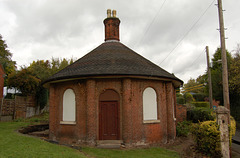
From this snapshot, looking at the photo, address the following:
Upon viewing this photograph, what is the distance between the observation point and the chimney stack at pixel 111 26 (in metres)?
16.5

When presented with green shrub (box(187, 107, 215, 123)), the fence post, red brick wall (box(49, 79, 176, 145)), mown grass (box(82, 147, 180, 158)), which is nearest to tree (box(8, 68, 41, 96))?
red brick wall (box(49, 79, 176, 145))

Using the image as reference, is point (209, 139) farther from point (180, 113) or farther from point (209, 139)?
point (180, 113)

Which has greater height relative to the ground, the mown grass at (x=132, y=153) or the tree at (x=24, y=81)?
the tree at (x=24, y=81)

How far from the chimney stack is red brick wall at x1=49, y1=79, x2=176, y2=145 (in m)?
6.17

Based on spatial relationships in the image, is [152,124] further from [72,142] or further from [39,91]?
[39,91]

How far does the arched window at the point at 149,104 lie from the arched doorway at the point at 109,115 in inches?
68.5

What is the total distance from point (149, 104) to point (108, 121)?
8.93ft

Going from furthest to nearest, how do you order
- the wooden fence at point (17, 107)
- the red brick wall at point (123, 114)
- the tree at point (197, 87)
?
the tree at point (197, 87)
the wooden fence at point (17, 107)
the red brick wall at point (123, 114)

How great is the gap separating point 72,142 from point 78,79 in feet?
12.1

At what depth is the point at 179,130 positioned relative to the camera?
14594 millimetres

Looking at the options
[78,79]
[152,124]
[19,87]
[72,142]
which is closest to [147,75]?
[152,124]

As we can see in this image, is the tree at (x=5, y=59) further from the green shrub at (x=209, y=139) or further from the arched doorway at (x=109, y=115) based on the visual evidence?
the green shrub at (x=209, y=139)

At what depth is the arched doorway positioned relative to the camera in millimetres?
11156

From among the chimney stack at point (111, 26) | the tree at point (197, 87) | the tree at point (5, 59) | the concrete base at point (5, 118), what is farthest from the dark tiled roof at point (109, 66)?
the tree at point (197, 87)
